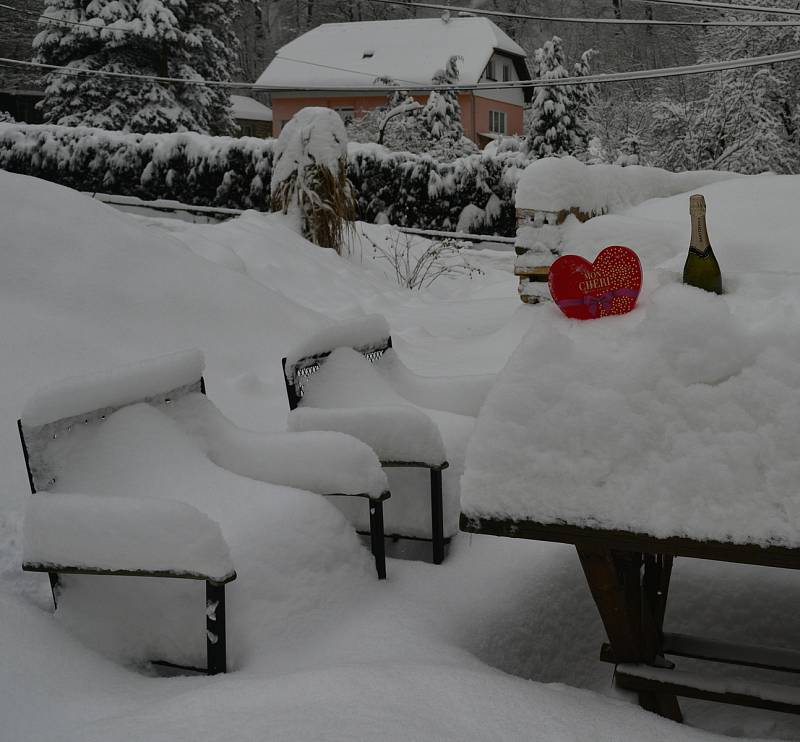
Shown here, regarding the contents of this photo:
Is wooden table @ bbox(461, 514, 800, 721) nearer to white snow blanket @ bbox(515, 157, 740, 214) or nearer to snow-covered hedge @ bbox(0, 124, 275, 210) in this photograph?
white snow blanket @ bbox(515, 157, 740, 214)

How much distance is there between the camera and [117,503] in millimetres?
1943

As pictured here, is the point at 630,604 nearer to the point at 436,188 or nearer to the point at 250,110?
the point at 436,188

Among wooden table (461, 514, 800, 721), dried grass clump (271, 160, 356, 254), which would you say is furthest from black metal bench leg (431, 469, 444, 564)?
dried grass clump (271, 160, 356, 254)

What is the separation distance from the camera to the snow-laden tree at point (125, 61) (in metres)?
18.7

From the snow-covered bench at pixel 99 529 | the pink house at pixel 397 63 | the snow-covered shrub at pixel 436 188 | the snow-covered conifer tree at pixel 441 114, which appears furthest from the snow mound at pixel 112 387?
the pink house at pixel 397 63

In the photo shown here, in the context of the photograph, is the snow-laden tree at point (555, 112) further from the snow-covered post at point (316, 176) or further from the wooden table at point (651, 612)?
the wooden table at point (651, 612)

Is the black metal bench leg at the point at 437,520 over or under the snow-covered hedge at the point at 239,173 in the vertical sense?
under

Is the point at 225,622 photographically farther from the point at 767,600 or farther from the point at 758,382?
the point at 767,600

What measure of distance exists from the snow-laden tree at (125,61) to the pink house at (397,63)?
683 cm

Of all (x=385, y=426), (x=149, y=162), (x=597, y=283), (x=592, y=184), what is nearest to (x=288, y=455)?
(x=385, y=426)

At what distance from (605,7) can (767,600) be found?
33.1 metres

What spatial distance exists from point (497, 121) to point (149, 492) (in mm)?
28138

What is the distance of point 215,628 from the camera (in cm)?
192

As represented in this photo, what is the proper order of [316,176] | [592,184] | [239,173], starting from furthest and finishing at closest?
[239,173] < [316,176] < [592,184]
